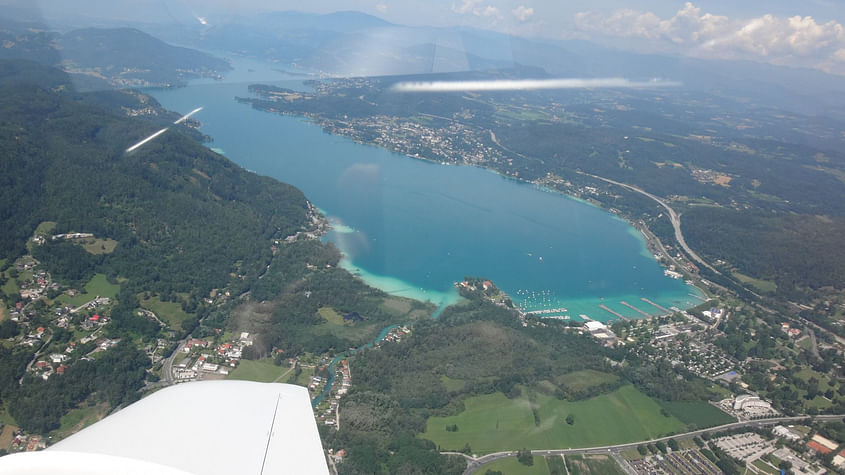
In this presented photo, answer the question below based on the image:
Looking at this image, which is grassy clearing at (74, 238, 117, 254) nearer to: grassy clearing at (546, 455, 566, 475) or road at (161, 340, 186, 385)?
road at (161, 340, 186, 385)

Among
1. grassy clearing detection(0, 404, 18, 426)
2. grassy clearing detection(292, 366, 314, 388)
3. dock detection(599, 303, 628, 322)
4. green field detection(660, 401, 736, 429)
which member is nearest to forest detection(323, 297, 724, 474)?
green field detection(660, 401, 736, 429)

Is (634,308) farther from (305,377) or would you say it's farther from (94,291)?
(94,291)

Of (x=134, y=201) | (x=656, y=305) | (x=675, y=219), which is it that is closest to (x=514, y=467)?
(x=656, y=305)

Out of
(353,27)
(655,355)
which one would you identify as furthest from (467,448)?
(353,27)

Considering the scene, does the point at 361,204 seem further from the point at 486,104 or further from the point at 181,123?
the point at 486,104

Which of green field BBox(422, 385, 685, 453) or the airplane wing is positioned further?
green field BBox(422, 385, 685, 453)

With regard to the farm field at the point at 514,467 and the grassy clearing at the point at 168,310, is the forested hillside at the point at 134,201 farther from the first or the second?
the farm field at the point at 514,467
